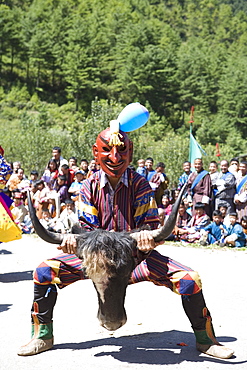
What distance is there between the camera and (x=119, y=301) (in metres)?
3.98

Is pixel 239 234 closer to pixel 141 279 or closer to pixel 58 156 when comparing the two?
pixel 58 156

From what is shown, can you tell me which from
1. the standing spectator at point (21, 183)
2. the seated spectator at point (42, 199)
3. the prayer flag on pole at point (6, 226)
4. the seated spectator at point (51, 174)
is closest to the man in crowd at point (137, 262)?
the prayer flag on pole at point (6, 226)

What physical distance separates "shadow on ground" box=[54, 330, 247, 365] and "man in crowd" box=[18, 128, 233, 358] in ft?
0.51

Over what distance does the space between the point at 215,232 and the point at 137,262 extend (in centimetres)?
693

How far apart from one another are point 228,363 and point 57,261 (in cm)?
162

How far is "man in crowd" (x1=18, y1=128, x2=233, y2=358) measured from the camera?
4.19 metres

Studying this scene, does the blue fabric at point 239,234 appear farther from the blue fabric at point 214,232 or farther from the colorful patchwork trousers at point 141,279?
the colorful patchwork trousers at point 141,279

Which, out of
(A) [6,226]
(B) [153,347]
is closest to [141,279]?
(B) [153,347]

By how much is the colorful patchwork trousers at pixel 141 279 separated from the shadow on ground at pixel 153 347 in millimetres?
252

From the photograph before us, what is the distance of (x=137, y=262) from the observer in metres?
4.16

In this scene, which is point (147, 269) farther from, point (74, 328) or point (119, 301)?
point (74, 328)

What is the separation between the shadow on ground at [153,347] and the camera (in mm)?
4141

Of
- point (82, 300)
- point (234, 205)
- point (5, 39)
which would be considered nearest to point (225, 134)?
point (5, 39)

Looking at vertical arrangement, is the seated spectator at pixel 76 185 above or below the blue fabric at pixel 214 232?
above
